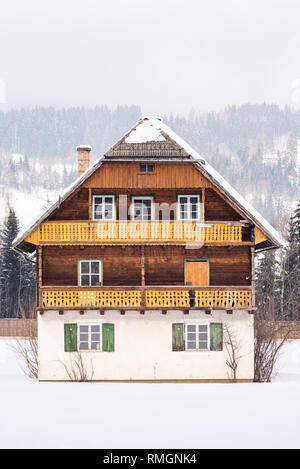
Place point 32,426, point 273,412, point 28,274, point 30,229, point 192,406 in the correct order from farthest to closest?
point 28,274 < point 30,229 < point 192,406 < point 273,412 < point 32,426

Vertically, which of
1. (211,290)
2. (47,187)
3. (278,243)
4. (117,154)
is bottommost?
(211,290)

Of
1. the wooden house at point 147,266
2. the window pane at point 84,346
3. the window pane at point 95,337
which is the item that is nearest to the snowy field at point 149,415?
the wooden house at point 147,266

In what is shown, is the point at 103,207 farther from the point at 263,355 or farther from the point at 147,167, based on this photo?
the point at 263,355

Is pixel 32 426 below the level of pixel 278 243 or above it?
below

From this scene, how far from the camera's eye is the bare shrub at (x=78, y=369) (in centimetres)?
2581

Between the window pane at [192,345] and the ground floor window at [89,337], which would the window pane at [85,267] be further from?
the window pane at [192,345]

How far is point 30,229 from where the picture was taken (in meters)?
25.9

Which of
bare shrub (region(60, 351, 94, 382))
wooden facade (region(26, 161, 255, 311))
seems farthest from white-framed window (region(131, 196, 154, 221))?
bare shrub (region(60, 351, 94, 382))

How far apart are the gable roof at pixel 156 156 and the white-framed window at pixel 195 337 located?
4528mm

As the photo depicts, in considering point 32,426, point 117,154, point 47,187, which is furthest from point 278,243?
point 47,187

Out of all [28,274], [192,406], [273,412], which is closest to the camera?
[273,412]
